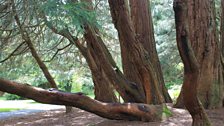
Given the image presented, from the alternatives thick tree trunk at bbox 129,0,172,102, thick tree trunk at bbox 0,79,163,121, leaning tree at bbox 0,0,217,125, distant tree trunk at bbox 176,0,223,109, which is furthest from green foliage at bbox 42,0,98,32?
thick tree trunk at bbox 129,0,172,102

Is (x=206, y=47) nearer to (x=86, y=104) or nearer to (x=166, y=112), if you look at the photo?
(x=166, y=112)

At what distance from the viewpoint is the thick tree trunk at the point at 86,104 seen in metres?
5.56

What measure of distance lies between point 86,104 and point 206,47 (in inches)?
116

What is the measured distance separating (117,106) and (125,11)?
1.97 metres

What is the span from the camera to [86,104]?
6.20 meters

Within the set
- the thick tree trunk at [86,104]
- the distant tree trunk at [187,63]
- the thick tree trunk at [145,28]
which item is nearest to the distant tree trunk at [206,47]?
the thick tree trunk at [86,104]

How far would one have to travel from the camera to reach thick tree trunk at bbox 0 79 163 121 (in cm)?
556

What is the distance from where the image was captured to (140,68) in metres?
7.28

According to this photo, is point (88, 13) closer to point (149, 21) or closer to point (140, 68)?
point (140, 68)

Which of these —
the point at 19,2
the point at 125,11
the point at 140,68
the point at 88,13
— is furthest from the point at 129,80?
the point at 19,2

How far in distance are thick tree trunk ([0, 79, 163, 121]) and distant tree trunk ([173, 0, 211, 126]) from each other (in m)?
1.37

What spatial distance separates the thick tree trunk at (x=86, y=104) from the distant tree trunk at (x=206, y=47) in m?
1.25

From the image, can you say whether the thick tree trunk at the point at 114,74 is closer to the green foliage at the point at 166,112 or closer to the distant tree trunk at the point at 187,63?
the green foliage at the point at 166,112

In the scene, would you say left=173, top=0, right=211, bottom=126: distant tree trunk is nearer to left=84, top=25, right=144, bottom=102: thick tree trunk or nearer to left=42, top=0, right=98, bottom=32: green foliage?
left=42, top=0, right=98, bottom=32: green foliage
